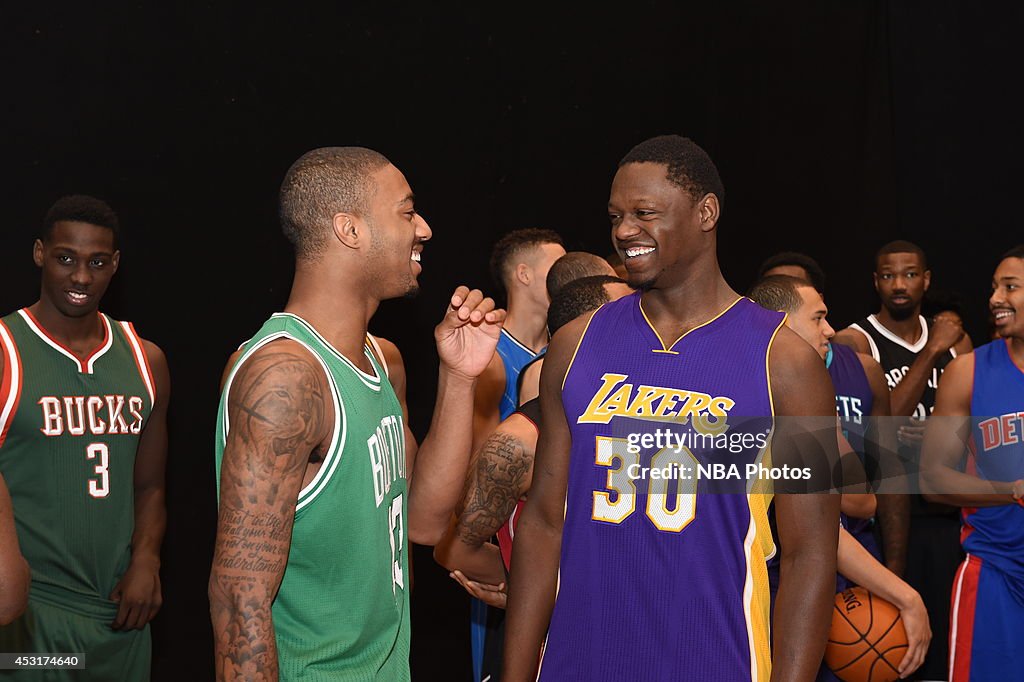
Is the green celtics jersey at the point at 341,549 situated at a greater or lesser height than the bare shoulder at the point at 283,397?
lesser

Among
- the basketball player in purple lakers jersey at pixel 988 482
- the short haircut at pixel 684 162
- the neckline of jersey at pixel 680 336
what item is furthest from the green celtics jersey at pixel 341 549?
the basketball player in purple lakers jersey at pixel 988 482

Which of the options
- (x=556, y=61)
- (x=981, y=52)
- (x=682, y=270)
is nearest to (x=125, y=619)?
(x=682, y=270)

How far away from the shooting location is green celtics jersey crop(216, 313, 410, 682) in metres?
2.06

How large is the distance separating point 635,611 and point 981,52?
225 inches

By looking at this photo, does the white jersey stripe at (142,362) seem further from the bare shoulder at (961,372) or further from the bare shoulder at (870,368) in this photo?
the bare shoulder at (961,372)

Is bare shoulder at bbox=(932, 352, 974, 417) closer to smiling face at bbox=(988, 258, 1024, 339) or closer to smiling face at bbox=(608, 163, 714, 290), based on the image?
smiling face at bbox=(988, 258, 1024, 339)

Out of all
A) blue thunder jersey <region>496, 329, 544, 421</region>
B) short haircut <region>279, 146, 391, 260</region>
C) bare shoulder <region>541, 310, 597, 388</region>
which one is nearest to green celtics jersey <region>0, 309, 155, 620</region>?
blue thunder jersey <region>496, 329, 544, 421</region>

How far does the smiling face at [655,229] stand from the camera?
238 cm

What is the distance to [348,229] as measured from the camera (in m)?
2.31

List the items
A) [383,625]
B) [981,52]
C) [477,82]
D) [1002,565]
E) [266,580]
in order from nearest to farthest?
[266,580] < [383,625] < [1002,565] < [477,82] < [981,52]

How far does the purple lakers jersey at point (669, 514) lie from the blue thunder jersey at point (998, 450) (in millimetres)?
2085

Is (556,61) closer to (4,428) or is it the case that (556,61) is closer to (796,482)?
(4,428)

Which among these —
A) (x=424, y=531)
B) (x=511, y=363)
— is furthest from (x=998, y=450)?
(x=424, y=531)

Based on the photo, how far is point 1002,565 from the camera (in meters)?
3.96
